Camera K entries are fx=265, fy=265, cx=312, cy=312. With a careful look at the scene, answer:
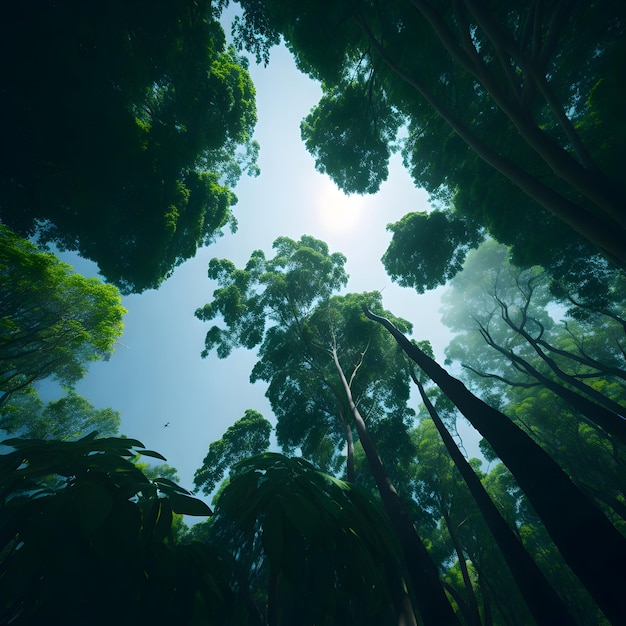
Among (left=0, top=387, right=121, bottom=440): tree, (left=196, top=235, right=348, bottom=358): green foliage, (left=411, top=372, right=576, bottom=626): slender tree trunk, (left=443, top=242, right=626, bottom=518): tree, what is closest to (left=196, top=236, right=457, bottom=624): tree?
(left=196, top=235, right=348, bottom=358): green foliage

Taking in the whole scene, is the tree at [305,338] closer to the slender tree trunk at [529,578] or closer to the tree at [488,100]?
the tree at [488,100]

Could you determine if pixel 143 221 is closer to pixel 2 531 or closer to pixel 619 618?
pixel 2 531

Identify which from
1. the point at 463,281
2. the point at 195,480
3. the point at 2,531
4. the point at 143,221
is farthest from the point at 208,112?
the point at 463,281

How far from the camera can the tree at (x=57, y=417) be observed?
1688 cm

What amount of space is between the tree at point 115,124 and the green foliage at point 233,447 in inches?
339

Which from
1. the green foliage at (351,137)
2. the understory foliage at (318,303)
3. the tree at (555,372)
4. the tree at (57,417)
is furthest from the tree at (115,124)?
the tree at (57,417)

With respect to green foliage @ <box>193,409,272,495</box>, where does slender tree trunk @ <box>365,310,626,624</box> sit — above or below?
below

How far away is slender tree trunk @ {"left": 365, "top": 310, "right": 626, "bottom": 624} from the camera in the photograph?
5.36ft

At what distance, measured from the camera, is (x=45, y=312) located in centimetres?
1167

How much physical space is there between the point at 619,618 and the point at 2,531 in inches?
129

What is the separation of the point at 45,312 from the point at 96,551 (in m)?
15.3

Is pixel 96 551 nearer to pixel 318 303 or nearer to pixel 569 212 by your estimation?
pixel 569 212

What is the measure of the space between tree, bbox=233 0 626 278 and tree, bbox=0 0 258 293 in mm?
2214

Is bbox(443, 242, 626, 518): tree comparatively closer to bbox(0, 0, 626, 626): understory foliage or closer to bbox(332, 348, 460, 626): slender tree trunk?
bbox(0, 0, 626, 626): understory foliage
